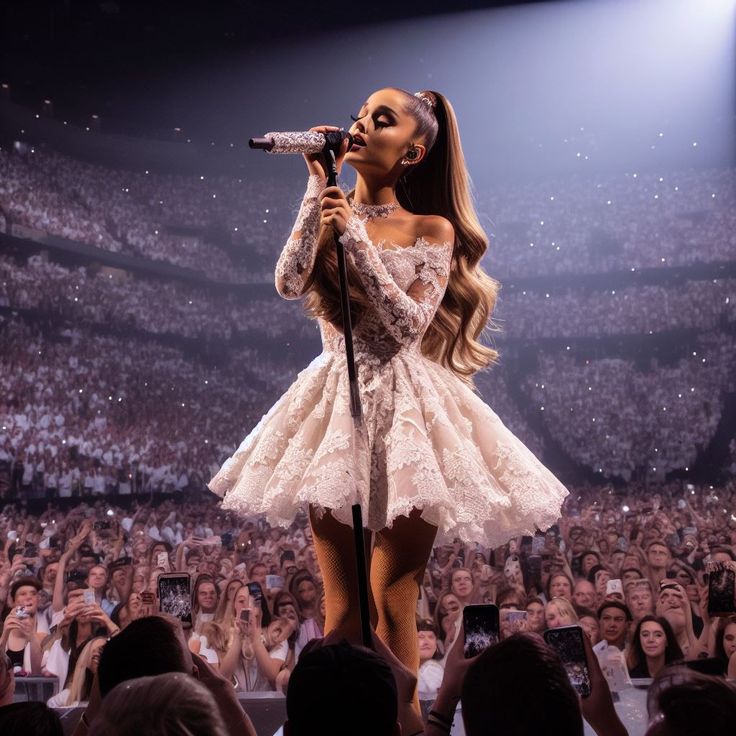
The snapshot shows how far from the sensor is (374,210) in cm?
227

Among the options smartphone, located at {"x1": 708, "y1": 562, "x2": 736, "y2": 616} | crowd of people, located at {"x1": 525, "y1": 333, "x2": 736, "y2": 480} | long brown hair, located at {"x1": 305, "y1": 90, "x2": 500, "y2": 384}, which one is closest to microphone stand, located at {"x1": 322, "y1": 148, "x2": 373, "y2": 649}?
long brown hair, located at {"x1": 305, "y1": 90, "x2": 500, "y2": 384}

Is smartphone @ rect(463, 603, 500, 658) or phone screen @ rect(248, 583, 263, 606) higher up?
smartphone @ rect(463, 603, 500, 658)

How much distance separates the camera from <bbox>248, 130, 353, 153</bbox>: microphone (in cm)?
181

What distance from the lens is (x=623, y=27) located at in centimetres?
555

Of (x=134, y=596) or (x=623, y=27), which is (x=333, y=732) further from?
(x=623, y=27)

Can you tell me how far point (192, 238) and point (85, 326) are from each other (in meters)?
1.14

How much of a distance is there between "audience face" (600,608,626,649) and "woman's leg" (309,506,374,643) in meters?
2.11

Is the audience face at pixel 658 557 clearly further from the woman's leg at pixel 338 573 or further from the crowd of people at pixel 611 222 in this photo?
the crowd of people at pixel 611 222

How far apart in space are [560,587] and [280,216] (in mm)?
4469

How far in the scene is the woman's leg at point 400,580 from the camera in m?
1.93

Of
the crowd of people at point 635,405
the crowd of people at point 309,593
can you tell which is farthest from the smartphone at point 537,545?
the crowd of people at point 635,405

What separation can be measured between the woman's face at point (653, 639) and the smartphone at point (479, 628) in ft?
7.14

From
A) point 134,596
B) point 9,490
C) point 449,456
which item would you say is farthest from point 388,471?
point 9,490

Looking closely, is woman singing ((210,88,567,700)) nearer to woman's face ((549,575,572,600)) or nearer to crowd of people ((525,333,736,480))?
woman's face ((549,575,572,600))
